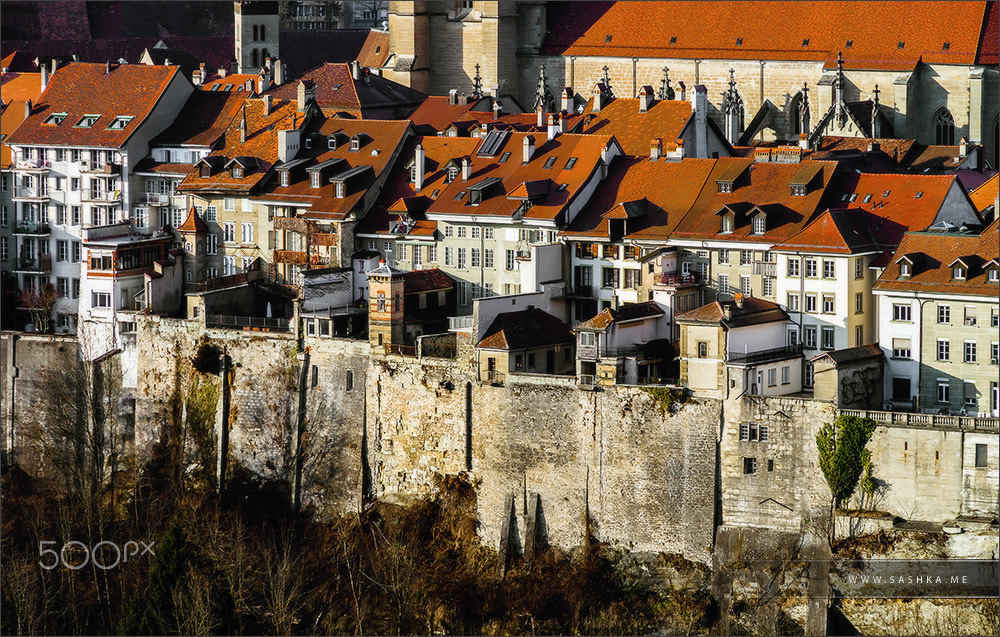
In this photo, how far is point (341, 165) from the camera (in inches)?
4358

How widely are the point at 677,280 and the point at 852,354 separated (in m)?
9.81

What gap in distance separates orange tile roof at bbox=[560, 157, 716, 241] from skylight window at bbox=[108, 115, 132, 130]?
2486 centimetres

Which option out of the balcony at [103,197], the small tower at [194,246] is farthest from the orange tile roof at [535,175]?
the balcony at [103,197]

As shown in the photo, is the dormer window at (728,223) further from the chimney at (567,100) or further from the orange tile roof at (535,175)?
the chimney at (567,100)

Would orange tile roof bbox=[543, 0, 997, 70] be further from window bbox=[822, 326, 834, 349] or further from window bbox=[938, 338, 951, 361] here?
window bbox=[938, 338, 951, 361]

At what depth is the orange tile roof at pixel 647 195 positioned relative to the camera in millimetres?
101812

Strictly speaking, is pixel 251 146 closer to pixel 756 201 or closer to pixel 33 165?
pixel 33 165

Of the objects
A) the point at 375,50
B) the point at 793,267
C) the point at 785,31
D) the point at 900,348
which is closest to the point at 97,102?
the point at 375,50

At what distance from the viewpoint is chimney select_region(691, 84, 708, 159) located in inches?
4368

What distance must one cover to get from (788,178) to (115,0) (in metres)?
95.0

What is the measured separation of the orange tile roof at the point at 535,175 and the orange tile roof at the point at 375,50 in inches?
1372

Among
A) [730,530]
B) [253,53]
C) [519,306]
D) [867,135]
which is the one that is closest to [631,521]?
[730,530]

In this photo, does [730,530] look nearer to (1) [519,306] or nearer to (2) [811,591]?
(2) [811,591]

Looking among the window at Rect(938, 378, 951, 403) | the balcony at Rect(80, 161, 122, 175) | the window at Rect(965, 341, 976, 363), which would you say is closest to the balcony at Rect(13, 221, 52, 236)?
the balcony at Rect(80, 161, 122, 175)
